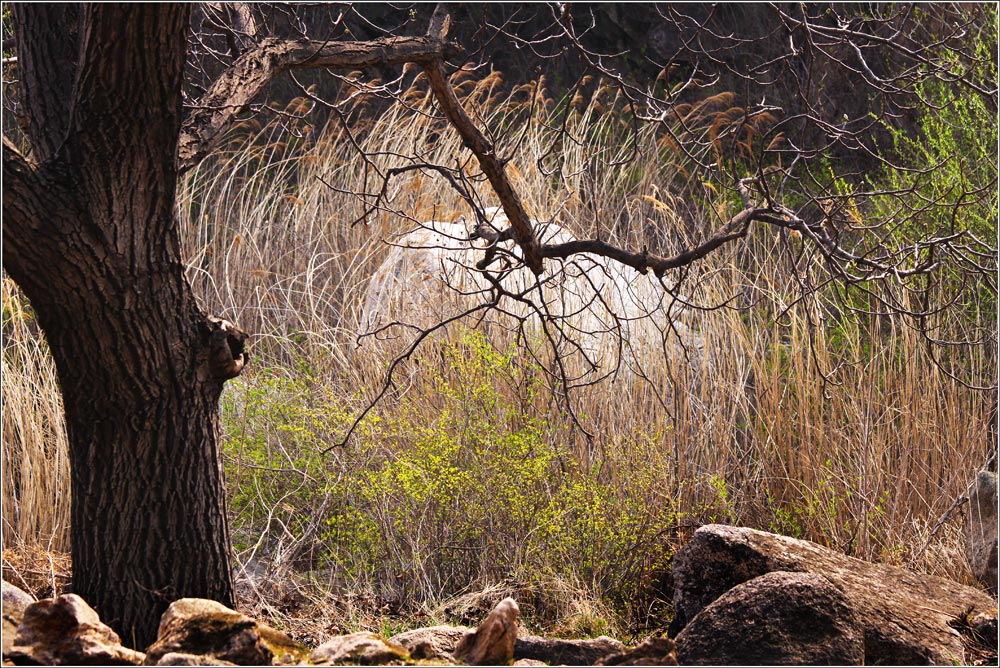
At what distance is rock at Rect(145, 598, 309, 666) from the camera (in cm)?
198

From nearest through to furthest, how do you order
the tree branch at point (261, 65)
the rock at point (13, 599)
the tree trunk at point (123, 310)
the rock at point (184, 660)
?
the rock at point (184, 660)
the tree trunk at point (123, 310)
the rock at point (13, 599)
the tree branch at point (261, 65)

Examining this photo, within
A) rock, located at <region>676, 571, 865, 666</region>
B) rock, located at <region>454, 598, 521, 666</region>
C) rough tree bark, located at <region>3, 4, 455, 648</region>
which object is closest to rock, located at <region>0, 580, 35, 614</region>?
rough tree bark, located at <region>3, 4, 455, 648</region>

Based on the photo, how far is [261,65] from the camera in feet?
8.45

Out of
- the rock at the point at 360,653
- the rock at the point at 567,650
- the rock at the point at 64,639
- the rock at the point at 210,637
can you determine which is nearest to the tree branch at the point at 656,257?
the rock at the point at 567,650

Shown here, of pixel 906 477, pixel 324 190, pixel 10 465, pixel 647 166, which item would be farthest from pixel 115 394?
pixel 647 166

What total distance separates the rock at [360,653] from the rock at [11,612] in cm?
58

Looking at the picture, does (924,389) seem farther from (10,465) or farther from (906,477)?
(10,465)

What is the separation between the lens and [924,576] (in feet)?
9.84

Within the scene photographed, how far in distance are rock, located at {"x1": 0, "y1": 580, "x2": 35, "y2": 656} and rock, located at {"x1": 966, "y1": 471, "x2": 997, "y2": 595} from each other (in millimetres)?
2944

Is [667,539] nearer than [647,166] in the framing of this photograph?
Yes

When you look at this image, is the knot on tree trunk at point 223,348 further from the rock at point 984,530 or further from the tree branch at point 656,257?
the rock at point 984,530

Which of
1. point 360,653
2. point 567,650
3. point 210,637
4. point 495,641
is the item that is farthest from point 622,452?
point 210,637

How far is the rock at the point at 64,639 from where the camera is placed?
6.41ft

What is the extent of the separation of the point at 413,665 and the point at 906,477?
2629 millimetres
